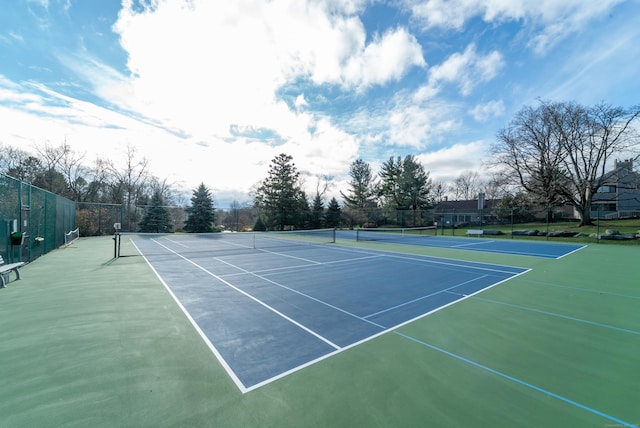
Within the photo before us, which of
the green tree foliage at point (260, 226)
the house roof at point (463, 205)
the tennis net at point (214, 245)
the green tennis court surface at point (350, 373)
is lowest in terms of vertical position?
the green tennis court surface at point (350, 373)

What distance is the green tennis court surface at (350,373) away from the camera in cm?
237

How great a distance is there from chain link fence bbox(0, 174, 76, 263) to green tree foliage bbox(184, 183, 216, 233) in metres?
13.6

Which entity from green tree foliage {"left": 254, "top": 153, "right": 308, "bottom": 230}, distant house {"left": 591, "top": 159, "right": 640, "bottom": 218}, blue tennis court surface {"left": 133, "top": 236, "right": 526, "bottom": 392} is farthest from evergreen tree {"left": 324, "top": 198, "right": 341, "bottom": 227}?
distant house {"left": 591, "top": 159, "right": 640, "bottom": 218}

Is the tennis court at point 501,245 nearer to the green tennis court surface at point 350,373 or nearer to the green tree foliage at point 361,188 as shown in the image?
the green tennis court surface at point 350,373

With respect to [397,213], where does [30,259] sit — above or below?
below

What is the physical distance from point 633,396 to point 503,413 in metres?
1.58

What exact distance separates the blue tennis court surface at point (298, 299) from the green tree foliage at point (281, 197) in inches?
804

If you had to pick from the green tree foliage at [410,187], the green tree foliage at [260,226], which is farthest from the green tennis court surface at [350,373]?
the green tree foliage at [410,187]

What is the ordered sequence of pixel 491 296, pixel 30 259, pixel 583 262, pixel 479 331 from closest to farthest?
pixel 479 331 → pixel 491 296 → pixel 30 259 → pixel 583 262

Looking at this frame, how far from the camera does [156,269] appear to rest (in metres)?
8.89

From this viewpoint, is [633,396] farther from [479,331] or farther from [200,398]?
[200,398]

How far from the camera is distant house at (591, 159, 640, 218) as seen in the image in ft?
84.0

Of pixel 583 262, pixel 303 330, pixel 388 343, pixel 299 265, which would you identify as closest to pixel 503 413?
pixel 388 343

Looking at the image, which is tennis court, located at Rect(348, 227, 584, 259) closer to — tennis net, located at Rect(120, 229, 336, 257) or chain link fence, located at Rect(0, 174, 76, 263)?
tennis net, located at Rect(120, 229, 336, 257)
